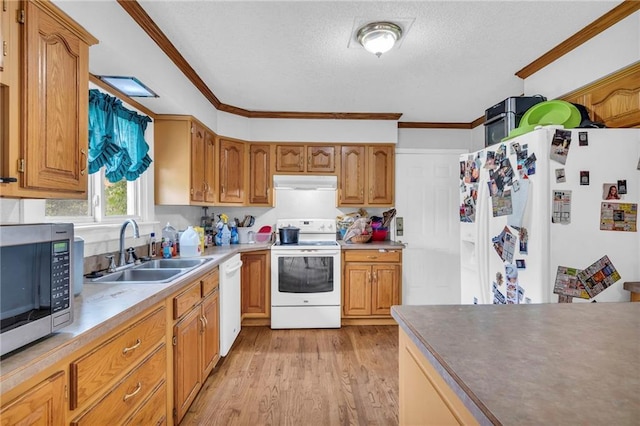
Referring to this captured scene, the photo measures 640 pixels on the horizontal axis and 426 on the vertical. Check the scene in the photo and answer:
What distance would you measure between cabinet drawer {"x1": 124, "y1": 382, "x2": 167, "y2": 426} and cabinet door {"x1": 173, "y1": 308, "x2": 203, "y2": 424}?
0.14 meters

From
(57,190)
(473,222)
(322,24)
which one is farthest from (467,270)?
(57,190)

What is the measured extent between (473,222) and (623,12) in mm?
1415

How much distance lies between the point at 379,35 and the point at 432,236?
2.74 m

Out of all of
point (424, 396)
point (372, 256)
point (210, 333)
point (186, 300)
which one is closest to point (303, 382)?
point (210, 333)

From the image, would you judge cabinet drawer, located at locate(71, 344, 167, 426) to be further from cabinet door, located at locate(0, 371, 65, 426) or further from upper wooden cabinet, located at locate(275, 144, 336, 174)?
upper wooden cabinet, located at locate(275, 144, 336, 174)

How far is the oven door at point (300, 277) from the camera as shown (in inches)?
136

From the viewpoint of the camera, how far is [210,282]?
2371 mm

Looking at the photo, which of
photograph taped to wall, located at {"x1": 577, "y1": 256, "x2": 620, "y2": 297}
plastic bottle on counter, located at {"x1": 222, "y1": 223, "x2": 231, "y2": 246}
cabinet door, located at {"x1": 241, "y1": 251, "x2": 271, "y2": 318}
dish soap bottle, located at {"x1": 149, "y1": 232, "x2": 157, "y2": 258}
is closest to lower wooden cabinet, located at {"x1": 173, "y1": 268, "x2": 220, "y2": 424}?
dish soap bottle, located at {"x1": 149, "y1": 232, "x2": 157, "y2": 258}

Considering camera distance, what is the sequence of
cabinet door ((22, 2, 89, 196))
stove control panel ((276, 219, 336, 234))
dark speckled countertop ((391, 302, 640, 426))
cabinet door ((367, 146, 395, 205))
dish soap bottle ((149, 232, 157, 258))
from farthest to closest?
stove control panel ((276, 219, 336, 234)) < cabinet door ((367, 146, 395, 205)) < dish soap bottle ((149, 232, 157, 258)) < cabinet door ((22, 2, 89, 196)) < dark speckled countertop ((391, 302, 640, 426))

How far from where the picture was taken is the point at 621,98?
1.93 m

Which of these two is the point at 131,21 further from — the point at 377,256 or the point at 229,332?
the point at 377,256

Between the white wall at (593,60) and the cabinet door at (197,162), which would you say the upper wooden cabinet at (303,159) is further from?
the white wall at (593,60)

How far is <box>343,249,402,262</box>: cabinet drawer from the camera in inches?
139

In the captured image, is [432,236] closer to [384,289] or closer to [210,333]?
[384,289]
